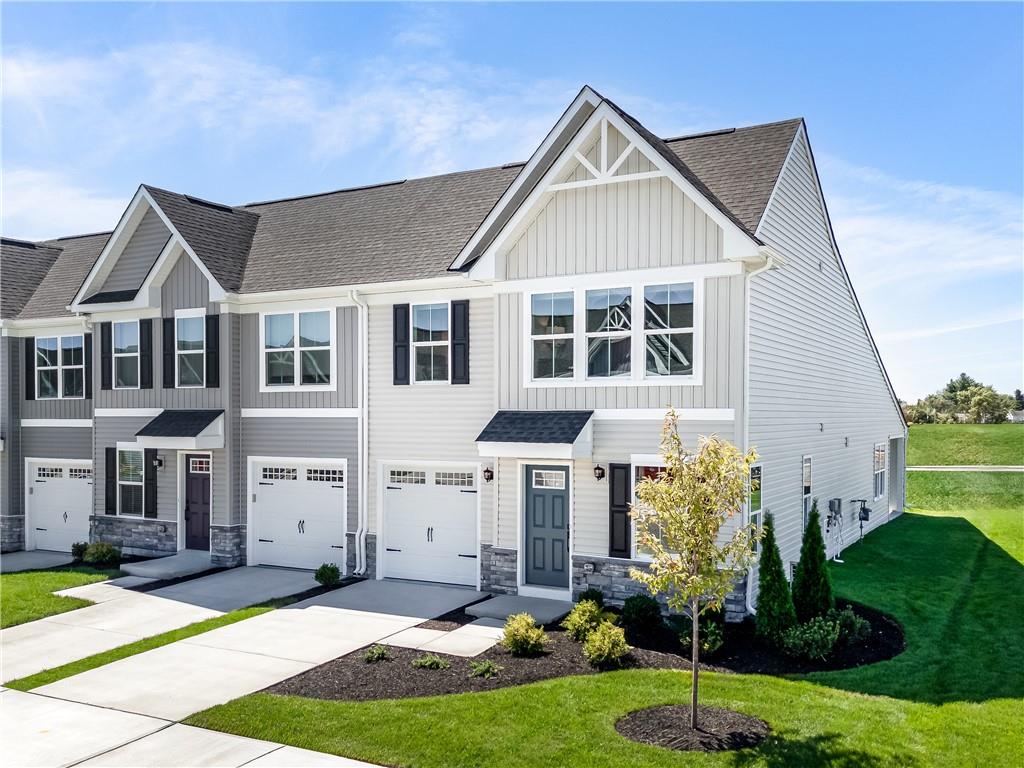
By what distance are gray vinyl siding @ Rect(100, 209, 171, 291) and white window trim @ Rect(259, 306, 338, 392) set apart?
3.47 meters

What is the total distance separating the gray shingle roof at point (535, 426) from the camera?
46.9 feet

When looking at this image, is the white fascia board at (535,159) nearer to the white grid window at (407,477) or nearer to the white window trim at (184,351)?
the white grid window at (407,477)

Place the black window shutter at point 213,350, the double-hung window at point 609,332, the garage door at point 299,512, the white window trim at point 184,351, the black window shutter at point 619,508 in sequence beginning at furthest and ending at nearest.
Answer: the white window trim at point 184,351 < the black window shutter at point 213,350 < the garage door at point 299,512 < the double-hung window at point 609,332 < the black window shutter at point 619,508

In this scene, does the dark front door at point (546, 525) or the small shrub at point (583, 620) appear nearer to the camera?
the small shrub at point (583, 620)

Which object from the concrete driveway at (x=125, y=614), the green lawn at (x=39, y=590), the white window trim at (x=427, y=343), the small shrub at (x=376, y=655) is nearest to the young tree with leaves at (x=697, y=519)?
the small shrub at (x=376, y=655)

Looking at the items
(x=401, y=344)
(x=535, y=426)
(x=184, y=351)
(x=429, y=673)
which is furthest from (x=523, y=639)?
(x=184, y=351)

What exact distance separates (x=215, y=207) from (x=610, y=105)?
1172 centimetres

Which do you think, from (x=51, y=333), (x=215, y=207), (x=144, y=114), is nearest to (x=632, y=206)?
(x=144, y=114)

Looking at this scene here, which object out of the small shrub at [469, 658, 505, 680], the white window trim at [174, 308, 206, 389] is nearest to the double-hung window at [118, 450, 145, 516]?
the white window trim at [174, 308, 206, 389]

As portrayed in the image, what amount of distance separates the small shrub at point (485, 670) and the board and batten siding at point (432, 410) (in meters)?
4.88

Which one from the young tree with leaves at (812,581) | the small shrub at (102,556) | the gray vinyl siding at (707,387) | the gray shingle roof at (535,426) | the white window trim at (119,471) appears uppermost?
the gray vinyl siding at (707,387)

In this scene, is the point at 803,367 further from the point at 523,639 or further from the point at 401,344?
the point at 523,639

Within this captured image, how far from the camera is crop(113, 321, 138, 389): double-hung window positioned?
20.2 meters

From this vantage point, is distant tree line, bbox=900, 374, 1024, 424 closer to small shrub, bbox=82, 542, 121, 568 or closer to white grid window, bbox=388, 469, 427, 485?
white grid window, bbox=388, 469, 427, 485
